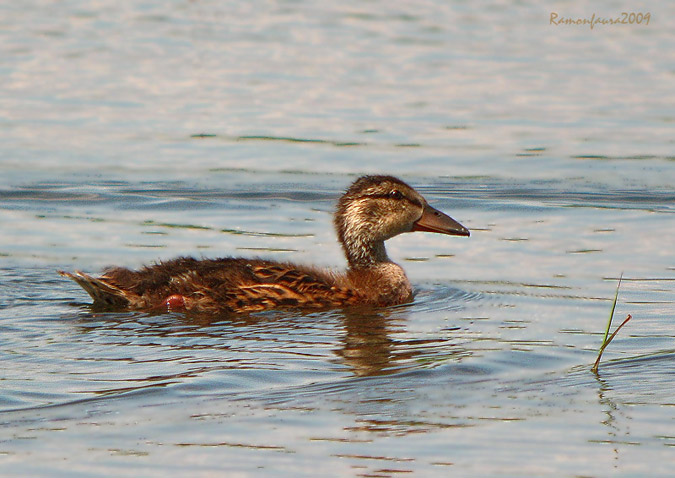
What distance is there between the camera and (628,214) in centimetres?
1239

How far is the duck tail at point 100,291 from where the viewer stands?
943 cm

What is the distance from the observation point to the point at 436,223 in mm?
10664

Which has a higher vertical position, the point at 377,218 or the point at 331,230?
the point at 377,218

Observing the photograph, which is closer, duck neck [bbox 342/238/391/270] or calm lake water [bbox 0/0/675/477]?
calm lake water [bbox 0/0/675/477]

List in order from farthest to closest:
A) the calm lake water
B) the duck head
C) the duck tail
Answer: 1. the duck head
2. the duck tail
3. the calm lake water

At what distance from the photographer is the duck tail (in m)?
9.43

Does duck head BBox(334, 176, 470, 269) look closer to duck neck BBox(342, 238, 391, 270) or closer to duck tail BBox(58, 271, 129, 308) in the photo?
duck neck BBox(342, 238, 391, 270)

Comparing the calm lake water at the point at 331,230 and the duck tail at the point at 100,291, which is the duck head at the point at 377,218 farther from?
the duck tail at the point at 100,291

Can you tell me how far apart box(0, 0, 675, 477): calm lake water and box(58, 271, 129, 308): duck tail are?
0.20 m

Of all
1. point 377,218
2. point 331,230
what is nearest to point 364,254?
point 377,218

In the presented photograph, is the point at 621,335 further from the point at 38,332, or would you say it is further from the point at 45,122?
the point at 45,122

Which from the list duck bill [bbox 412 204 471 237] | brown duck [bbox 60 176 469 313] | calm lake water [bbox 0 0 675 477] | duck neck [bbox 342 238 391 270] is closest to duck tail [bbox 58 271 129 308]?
brown duck [bbox 60 176 469 313]

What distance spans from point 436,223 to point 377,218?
1.58 feet

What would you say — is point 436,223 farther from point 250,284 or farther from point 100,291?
point 100,291
